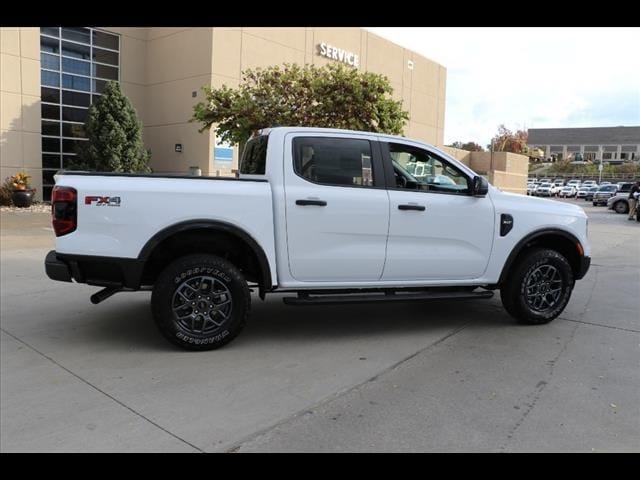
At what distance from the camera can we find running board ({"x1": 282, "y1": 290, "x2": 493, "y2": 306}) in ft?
16.8

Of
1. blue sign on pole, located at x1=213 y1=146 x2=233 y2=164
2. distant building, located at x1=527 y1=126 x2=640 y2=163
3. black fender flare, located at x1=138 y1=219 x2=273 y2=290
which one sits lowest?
black fender flare, located at x1=138 y1=219 x2=273 y2=290

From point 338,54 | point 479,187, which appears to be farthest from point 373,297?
point 338,54

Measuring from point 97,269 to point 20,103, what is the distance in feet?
57.4

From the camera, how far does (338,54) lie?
25.3 m

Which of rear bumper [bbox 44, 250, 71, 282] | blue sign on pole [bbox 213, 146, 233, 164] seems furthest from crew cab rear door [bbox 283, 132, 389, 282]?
blue sign on pole [bbox 213, 146, 233, 164]

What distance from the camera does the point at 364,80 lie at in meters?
12.6

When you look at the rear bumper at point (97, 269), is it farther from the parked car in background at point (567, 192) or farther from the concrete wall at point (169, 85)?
the parked car in background at point (567, 192)

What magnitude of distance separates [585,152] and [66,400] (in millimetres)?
132744

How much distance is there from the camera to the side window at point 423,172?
18.1 feet

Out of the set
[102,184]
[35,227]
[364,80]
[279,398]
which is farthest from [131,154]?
[279,398]

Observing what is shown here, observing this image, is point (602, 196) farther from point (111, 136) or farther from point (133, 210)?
point (133, 210)

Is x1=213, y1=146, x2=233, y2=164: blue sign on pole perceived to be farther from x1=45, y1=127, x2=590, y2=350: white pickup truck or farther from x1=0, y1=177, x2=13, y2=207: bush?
x1=45, y1=127, x2=590, y2=350: white pickup truck

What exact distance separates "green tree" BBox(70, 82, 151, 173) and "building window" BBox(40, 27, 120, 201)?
1787 millimetres

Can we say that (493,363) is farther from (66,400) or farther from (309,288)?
(66,400)
